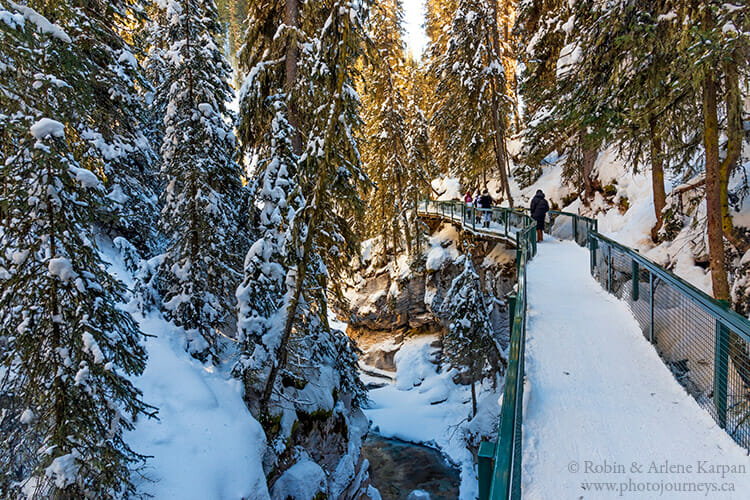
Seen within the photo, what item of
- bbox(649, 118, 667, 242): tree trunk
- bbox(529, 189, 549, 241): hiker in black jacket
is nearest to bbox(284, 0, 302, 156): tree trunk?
bbox(529, 189, 549, 241): hiker in black jacket

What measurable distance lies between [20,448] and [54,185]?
3.95 m

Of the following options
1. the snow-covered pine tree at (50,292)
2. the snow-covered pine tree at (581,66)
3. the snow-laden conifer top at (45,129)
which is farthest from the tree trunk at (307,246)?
the snow-covered pine tree at (581,66)

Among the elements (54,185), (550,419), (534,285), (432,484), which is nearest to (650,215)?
(534,285)

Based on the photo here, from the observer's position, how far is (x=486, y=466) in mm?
2520

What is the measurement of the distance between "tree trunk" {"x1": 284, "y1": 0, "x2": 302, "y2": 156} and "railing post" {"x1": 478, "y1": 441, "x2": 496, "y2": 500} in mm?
9575

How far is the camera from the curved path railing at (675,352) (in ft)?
9.30

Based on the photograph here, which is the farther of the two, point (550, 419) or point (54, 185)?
point (54, 185)

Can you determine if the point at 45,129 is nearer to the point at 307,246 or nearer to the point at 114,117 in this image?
the point at 307,246

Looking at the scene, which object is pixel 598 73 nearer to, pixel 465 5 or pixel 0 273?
pixel 0 273

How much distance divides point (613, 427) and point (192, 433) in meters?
8.11

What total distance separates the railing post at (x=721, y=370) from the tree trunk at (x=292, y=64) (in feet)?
31.1

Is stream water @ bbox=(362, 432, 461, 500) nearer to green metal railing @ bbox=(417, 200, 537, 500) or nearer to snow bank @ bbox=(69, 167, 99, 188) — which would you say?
green metal railing @ bbox=(417, 200, 537, 500)

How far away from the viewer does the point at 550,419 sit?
4832 mm

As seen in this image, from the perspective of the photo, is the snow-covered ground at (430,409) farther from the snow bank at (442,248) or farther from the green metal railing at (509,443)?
the green metal railing at (509,443)
